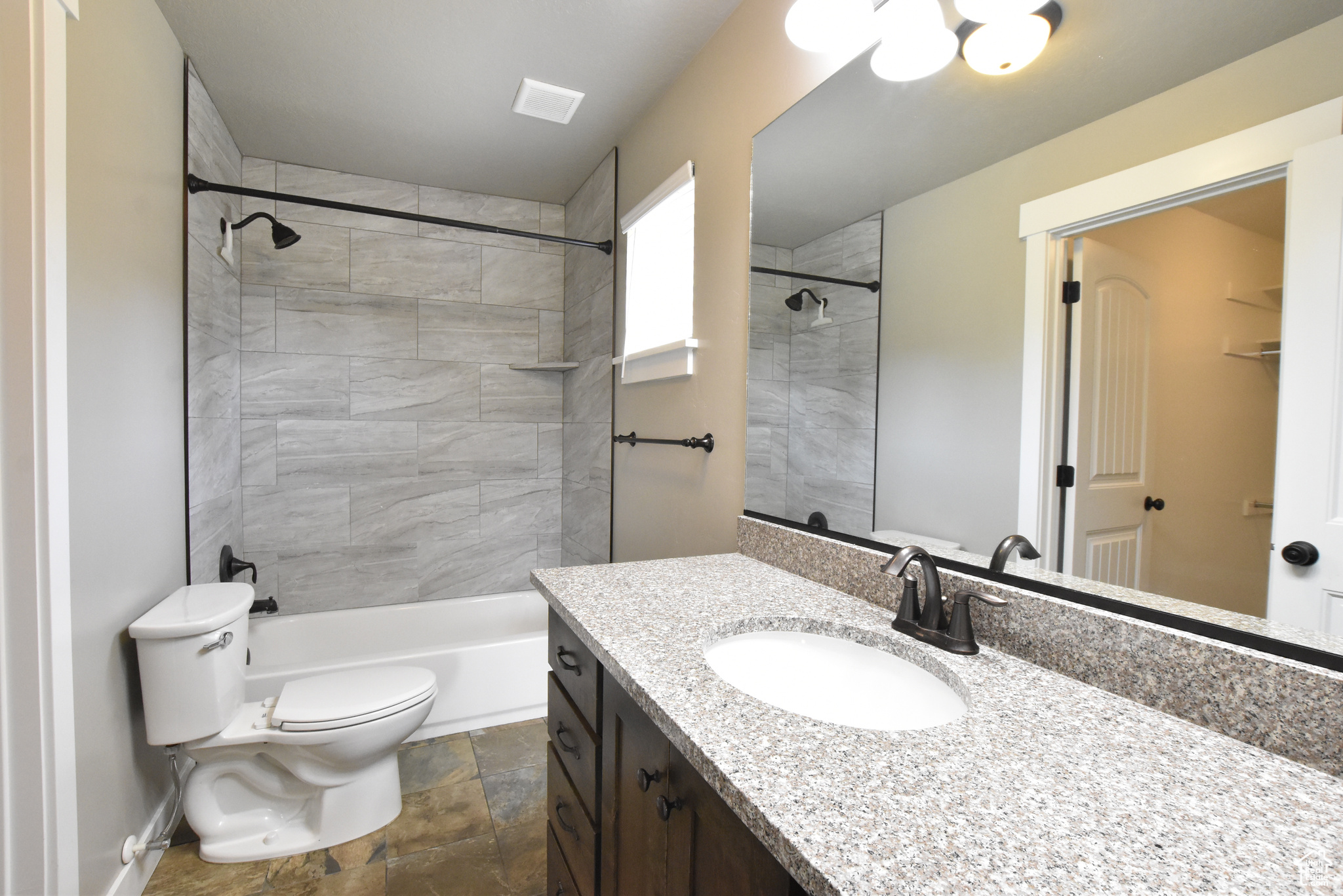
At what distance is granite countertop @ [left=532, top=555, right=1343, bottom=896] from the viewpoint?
0.47 metres

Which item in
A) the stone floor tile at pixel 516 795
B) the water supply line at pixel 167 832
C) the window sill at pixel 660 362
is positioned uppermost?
the window sill at pixel 660 362

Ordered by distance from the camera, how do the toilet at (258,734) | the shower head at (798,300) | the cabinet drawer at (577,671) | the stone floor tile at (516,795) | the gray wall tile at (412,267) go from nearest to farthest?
1. the cabinet drawer at (577,671)
2. the shower head at (798,300)
3. the toilet at (258,734)
4. the stone floor tile at (516,795)
5. the gray wall tile at (412,267)

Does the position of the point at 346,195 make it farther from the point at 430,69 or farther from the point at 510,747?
the point at 510,747

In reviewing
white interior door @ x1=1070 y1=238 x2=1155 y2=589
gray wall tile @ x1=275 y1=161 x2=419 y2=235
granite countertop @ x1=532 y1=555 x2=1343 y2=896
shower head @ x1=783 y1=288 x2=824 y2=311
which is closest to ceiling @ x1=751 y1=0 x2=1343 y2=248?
shower head @ x1=783 y1=288 x2=824 y2=311

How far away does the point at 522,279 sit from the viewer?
338 cm

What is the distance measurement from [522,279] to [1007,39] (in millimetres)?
2733

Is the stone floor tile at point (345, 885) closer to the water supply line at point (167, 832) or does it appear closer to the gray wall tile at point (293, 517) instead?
the water supply line at point (167, 832)

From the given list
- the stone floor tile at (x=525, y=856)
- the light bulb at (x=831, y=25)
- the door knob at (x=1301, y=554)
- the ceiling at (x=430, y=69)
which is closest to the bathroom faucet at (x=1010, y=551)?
the door knob at (x=1301, y=554)

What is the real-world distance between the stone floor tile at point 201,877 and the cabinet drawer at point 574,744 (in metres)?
1.05

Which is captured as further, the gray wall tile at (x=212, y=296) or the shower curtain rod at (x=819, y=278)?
the gray wall tile at (x=212, y=296)

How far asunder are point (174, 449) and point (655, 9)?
199cm

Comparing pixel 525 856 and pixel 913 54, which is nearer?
pixel 913 54

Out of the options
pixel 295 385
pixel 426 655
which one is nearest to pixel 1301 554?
pixel 426 655

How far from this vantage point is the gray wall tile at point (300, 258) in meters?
2.82
